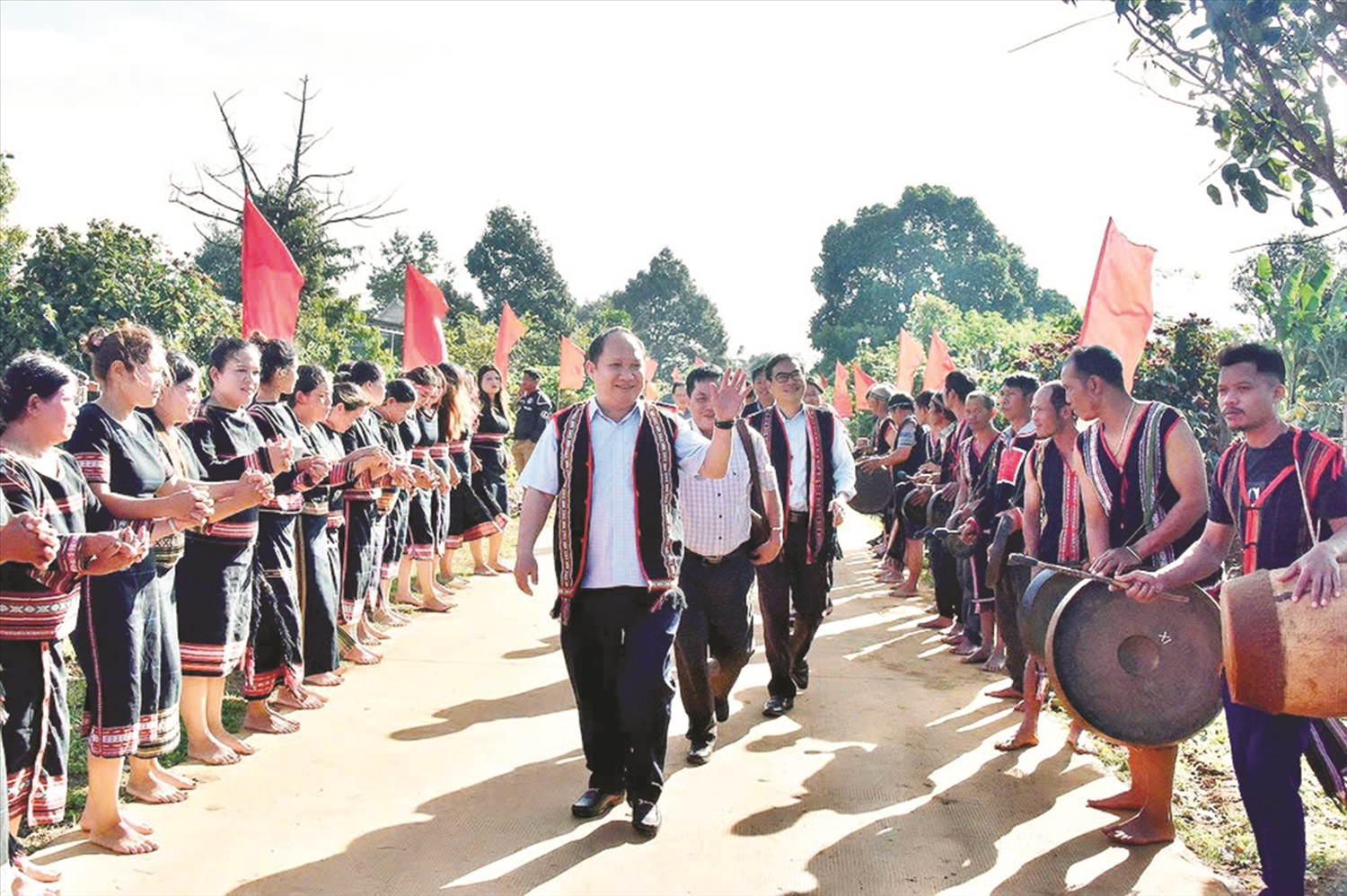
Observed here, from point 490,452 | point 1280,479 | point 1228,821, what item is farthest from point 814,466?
point 490,452

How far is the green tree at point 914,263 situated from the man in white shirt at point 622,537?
162 feet

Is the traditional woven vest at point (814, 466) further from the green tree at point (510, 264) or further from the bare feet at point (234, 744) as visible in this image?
the green tree at point (510, 264)

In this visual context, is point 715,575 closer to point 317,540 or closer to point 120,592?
point 317,540

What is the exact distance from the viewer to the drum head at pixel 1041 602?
14.8 feet

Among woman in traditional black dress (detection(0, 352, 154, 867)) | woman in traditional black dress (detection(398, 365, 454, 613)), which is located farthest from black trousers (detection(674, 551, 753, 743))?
woman in traditional black dress (detection(398, 365, 454, 613))

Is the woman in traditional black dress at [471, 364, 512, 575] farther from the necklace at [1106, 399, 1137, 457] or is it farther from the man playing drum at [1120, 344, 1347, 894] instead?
the man playing drum at [1120, 344, 1347, 894]

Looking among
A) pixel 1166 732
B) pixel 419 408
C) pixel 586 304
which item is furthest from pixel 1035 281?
pixel 1166 732

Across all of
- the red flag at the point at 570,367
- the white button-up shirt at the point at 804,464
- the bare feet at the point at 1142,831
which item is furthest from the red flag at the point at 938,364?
the bare feet at the point at 1142,831

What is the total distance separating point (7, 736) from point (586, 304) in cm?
7729

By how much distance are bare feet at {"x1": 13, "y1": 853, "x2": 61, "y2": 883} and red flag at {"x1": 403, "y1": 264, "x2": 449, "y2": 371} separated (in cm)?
698

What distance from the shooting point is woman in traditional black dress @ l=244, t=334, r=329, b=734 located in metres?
5.73

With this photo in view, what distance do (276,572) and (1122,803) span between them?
4297 millimetres

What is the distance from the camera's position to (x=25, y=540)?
3.01 meters

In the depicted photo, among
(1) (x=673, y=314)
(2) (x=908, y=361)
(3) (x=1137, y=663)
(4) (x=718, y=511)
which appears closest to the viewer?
(3) (x=1137, y=663)
